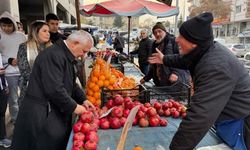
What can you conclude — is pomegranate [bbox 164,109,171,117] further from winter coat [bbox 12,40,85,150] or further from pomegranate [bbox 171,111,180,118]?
winter coat [bbox 12,40,85,150]

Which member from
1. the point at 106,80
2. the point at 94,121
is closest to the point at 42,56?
the point at 94,121

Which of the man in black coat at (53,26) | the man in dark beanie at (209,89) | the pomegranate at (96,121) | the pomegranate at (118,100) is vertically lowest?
the pomegranate at (96,121)

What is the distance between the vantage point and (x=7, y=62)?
4512mm

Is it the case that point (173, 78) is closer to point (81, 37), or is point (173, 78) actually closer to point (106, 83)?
point (106, 83)

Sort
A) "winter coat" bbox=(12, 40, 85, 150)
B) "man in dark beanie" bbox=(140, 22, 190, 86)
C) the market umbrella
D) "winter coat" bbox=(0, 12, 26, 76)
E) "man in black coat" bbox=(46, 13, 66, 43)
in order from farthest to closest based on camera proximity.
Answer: the market umbrella → "man in black coat" bbox=(46, 13, 66, 43) → "winter coat" bbox=(0, 12, 26, 76) → "man in dark beanie" bbox=(140, 22, 190, 86) → "winter coat" bbox=(12, 40, 85, 150)

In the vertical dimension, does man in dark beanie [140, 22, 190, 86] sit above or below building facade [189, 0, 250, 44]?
below

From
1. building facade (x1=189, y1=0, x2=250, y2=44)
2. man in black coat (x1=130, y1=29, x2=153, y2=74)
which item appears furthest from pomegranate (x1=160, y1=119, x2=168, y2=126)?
building facade (x1=189, y1=0, x2=250, y2=44)

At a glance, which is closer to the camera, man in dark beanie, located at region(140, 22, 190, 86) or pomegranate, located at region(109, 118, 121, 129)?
pomegranate, located at region(109, 118, 121, 129)

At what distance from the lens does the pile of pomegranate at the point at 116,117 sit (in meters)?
2.27

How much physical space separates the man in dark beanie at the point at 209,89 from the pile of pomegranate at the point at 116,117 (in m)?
0.77

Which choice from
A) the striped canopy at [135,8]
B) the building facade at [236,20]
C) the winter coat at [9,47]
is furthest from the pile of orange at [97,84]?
the building facade at [236,20]

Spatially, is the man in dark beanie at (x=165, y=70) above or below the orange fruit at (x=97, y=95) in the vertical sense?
above

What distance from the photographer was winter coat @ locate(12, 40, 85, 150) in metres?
2.52

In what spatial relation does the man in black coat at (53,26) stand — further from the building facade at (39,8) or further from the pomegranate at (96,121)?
the building facade at (39,8)
